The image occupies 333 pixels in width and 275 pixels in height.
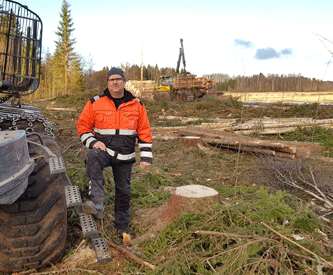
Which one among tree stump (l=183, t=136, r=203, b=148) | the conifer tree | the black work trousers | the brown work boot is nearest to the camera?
the brown work boot

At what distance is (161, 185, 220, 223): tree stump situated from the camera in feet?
12.2

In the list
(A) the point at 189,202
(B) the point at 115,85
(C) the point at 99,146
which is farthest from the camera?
(A) the point at 189,202

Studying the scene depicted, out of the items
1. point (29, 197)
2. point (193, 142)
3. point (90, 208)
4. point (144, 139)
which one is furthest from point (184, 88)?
point (29, 197)

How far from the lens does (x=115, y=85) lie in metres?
3.55

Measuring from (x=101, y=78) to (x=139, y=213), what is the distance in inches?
2136

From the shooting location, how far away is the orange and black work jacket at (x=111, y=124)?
139 inches

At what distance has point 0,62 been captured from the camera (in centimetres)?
400

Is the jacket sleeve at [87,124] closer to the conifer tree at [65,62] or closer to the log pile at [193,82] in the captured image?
the log pile at [193,82]

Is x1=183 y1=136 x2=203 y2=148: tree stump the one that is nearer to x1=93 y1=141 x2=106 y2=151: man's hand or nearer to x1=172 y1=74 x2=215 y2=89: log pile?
x1=93 y1=141 x2=106 y2=151: man's hand

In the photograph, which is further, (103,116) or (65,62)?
(65,62)

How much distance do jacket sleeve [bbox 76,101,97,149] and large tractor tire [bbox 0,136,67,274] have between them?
2.17 feet

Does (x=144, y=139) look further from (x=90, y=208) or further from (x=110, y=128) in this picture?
(x=90, y=208)

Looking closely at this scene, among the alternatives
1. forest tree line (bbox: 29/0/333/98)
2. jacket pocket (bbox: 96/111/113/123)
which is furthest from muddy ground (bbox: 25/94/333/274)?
forest tree line (bbox: 29/0/333/98)

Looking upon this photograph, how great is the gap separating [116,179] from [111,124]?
2.34 ft
